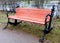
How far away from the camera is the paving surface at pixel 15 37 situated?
208 inches

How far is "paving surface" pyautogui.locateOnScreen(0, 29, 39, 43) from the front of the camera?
528 centimetres

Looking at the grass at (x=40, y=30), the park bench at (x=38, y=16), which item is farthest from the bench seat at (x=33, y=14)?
the grass at (x=40, y=30)

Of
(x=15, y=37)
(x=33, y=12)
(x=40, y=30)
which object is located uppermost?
(x=33, y=12)

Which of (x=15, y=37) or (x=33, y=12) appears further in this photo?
(x=33, y=12)

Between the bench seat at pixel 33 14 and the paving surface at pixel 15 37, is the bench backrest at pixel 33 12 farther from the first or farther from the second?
the paving surface at pixel 15 37

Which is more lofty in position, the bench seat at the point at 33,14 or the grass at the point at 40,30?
the bench seat at the point at 33,14

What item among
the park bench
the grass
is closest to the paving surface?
the grass

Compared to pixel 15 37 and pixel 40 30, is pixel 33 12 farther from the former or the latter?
pixel 15 37

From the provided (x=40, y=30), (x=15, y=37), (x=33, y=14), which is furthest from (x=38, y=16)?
(x=15, y=37)

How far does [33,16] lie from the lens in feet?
20.4

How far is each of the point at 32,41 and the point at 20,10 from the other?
6.92ft

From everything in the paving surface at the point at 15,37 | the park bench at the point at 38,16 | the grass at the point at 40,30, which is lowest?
the paving surface at the point at 15,37

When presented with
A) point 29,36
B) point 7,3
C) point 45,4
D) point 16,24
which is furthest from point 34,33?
point 7,3

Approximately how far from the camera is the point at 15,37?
18.6ft
